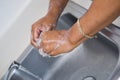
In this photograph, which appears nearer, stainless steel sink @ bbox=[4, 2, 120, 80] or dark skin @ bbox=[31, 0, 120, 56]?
dark skin @ bbox=[31, 0, 120, 56]

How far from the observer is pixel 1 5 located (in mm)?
1262

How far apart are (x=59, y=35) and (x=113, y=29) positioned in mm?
200

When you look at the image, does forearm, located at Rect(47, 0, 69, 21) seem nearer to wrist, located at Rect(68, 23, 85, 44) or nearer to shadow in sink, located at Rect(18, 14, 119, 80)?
shadow in sink, located at Rect(18, 14, 119, 80)

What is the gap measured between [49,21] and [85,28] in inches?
10.3

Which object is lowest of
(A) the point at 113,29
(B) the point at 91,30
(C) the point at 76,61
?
(C) the point at 76,61

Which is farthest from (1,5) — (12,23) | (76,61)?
(76,61)

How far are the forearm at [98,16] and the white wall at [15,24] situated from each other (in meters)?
0.49

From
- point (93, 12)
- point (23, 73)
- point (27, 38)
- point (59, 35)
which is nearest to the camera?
point (93, 12)

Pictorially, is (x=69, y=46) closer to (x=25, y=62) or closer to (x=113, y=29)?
(x=113, y=29)

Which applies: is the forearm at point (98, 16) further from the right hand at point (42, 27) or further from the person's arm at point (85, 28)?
the right hand at point (42, 27)

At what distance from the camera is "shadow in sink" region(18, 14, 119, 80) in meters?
0.87

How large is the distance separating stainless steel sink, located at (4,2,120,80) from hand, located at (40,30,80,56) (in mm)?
168

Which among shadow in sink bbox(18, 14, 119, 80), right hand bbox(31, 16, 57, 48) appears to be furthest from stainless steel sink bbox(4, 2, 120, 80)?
right hand bbox(31, 16, 57, 48)

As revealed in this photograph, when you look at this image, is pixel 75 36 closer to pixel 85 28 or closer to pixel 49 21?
pixel 85 28
